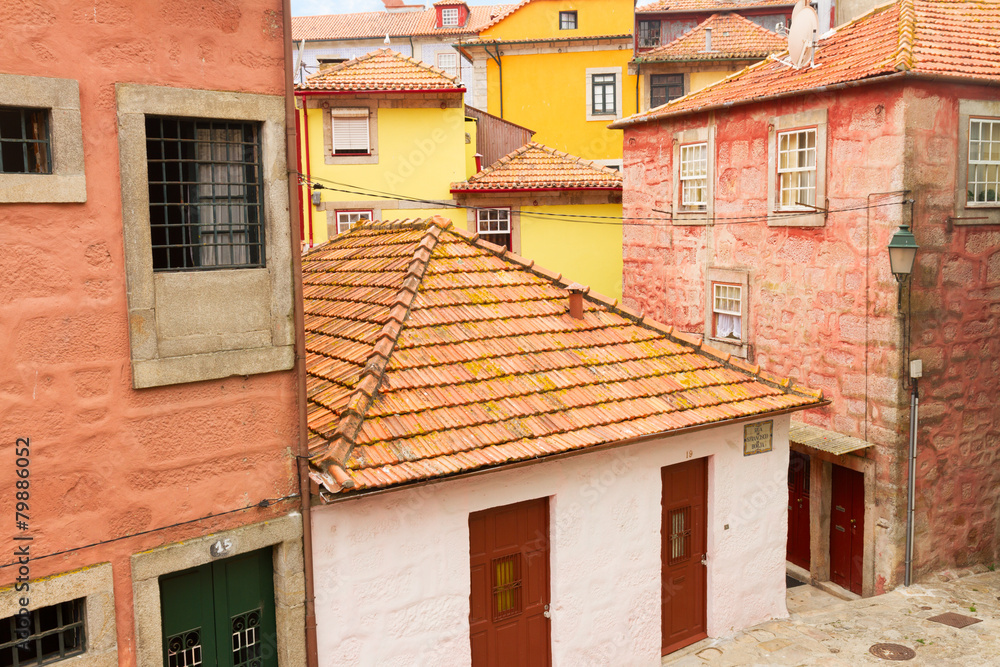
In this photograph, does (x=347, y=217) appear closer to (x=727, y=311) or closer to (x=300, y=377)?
(x=727, y=311)

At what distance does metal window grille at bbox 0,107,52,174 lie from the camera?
240 inches

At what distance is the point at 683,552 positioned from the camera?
10.3 metres

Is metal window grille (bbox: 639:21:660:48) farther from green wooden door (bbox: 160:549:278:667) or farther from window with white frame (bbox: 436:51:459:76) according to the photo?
green wooden door (bbox: 160:549:278:667)

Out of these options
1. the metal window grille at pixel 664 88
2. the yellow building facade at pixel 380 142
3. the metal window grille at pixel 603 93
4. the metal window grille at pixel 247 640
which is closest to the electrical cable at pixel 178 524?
the metal window grille at pixel 247 640

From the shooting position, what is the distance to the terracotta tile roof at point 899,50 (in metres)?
13.0

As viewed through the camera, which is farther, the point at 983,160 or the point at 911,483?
the point at 983,160

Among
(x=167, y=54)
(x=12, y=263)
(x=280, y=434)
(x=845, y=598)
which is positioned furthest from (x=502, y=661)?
(x=845, y=598)

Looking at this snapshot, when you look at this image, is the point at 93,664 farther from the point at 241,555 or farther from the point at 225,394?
the point at 225,394

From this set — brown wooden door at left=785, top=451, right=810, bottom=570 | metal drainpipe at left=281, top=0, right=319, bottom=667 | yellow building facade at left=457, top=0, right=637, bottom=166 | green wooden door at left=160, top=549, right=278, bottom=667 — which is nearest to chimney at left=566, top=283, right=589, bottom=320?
metal drainpipe at left=281, top=0, right=319, bottom=667

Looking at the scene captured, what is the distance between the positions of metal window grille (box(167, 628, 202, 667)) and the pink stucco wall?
10816 mm

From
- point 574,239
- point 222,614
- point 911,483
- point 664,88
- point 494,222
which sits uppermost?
point 664,88

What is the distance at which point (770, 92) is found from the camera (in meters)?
14.9

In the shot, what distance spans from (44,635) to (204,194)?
364 centimetres

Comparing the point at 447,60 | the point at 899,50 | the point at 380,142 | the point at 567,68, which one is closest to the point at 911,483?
the point at 899,50
